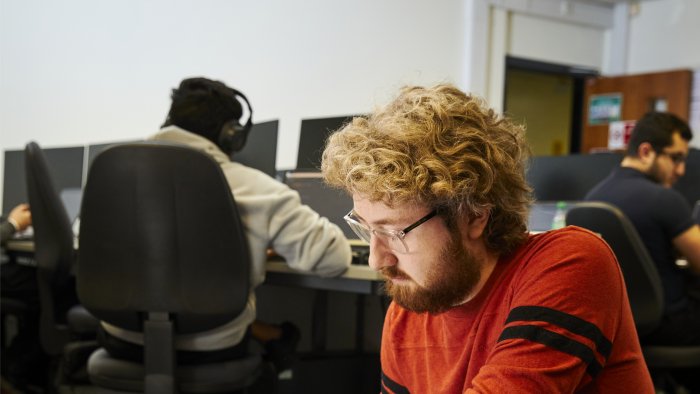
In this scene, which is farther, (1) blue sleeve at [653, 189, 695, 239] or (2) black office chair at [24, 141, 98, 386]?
(1) blue sleeve at [653, 189, 695, 239]

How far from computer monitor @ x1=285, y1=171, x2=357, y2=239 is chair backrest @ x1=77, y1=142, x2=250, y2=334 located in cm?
33

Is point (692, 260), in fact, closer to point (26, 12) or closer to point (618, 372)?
point (618, 372)

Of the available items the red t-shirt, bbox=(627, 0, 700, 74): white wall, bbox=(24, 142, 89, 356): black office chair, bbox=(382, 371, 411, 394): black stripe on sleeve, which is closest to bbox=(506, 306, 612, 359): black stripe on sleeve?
the red t-shirt

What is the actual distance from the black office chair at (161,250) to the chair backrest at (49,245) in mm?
532

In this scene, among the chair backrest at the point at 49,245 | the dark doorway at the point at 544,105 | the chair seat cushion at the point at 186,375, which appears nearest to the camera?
the chair seat cushion at the point at 186,375

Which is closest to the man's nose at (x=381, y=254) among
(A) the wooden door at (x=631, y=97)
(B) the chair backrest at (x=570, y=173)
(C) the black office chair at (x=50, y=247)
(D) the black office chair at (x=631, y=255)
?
(D) the black office chair at (x=631, y=255)

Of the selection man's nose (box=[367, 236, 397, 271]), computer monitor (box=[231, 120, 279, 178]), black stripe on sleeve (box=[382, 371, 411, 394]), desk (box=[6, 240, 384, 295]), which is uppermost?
computer monitor (box=[231, 120, 279, 178])

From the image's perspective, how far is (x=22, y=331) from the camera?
2625 millimetres

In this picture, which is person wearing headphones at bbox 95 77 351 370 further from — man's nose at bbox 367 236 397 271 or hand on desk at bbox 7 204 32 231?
hand on desk at bbox 7 204 32 231

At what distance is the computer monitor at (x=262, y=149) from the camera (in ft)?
6.70

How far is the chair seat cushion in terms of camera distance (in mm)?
1470

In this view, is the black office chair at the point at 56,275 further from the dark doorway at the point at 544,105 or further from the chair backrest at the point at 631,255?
the dark doorway at the point at 544,105

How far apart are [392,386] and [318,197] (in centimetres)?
102

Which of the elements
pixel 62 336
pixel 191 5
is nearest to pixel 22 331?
pixel 62 336
